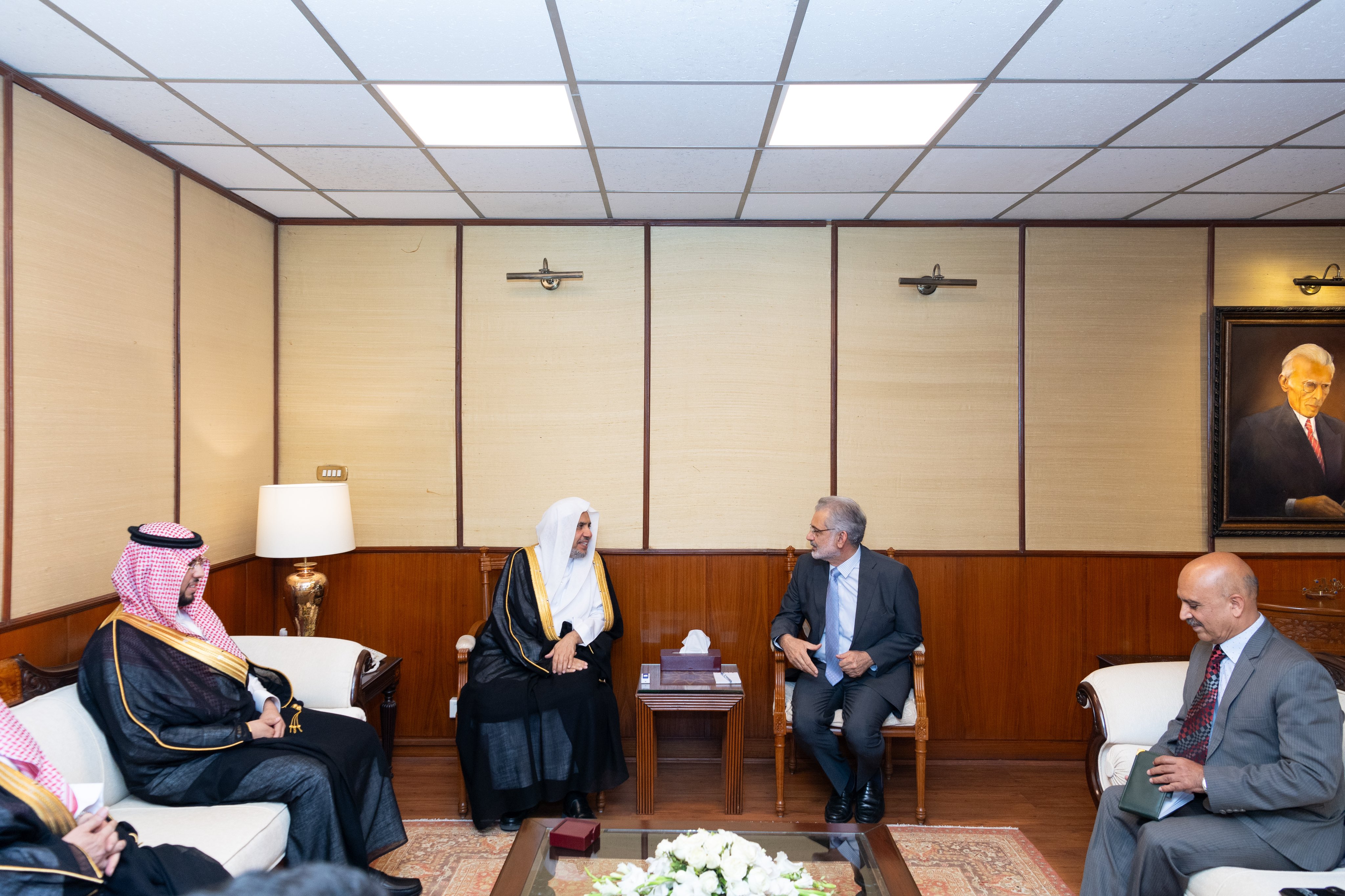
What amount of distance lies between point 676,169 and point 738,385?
4.45 ft

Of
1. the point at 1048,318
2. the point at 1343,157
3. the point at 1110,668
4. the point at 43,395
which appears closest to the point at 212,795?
the point at 43,395

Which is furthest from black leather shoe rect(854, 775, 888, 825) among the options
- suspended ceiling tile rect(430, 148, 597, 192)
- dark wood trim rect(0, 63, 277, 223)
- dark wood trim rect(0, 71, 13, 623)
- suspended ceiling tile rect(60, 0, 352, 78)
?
dark wood trim rect(0, 63, 277, 223)

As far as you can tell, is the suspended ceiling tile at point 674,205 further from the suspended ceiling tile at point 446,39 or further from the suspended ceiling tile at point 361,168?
the suspended ceiling tile at point 446,39

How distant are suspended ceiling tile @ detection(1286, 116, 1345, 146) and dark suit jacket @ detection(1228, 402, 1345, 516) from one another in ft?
5.56

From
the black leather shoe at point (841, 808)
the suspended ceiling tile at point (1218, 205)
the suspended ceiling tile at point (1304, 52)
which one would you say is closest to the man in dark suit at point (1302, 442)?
the suspended ceiling tile at point (1218, 205)

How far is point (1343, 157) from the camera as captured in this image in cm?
361

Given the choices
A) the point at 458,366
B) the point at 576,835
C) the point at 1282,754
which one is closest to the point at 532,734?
the point at 576,835

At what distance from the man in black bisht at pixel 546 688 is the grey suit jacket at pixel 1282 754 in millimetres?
2385

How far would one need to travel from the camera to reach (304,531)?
3955 mm

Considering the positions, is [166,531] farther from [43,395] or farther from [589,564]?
[589,564]

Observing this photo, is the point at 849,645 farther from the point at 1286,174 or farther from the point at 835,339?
the point at 1286,174

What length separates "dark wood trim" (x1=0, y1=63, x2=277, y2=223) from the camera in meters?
2.83

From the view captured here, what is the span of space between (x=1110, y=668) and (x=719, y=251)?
114 inches

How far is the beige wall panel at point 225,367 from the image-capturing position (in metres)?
3.83
